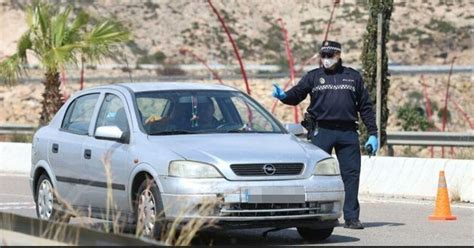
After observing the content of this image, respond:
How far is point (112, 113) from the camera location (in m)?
12.5

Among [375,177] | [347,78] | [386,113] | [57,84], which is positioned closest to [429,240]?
[347,78]

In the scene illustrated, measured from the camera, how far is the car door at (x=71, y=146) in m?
12.5

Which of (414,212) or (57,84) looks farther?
(57,84)

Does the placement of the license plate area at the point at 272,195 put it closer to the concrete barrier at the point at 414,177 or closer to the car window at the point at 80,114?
the car window at the point at 80,114

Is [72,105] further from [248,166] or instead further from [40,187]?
[248,166]

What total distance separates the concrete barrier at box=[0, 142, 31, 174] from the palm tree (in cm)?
371

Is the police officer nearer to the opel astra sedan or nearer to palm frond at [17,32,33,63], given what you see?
the opel astra sedan

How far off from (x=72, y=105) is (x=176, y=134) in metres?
2.07

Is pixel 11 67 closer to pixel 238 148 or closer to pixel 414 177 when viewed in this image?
pixel 414 177

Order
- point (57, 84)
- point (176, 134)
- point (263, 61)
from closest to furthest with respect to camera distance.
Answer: point (176, 134) → point (57, 84) → point (263, 61)

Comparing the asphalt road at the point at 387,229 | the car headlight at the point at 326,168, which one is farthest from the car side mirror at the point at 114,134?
the car headlight at the point at 326,168

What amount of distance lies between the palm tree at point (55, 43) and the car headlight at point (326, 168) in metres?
17.3

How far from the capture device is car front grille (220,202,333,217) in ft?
35.7

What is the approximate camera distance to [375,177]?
18.9 metres
